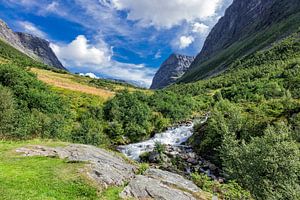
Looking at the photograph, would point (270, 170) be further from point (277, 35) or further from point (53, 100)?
point (277, 35)

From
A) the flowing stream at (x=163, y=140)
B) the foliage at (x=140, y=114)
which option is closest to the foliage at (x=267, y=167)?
the flowing stream at (x=163, y=140)

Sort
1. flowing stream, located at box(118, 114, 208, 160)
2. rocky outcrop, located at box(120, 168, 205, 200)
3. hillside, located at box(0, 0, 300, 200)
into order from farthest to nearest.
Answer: flowing stream, located at box(118, 114, 208, 160) < hillside, located at box(0, 0, 300, 200) < rocky outcrop, located at box(120, 168, 205, 200)

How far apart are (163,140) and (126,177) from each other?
134ft

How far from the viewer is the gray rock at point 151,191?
1694cm

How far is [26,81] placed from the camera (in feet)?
200

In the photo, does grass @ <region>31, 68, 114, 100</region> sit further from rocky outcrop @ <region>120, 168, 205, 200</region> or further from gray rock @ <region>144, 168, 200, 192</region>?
rocky outcrop @ <region>120, 168, 205, 200</region>

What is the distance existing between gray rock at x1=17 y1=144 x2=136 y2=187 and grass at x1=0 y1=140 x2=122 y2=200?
88 cm

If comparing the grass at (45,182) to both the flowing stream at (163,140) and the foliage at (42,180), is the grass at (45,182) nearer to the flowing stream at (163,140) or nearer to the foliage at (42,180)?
the foliage at (42,180)

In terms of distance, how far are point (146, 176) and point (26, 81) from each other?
2006 inches

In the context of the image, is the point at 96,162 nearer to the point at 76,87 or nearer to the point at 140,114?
the point at 140,114

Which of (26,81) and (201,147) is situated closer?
(201,147)

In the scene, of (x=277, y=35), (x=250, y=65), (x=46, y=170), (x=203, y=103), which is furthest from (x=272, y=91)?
(x=277, y=35)

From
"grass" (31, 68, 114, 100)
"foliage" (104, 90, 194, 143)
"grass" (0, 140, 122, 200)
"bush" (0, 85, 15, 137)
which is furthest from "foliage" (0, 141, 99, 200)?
"grass" (31, 68, 114, 100)

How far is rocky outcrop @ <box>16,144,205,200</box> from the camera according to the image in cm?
1748
